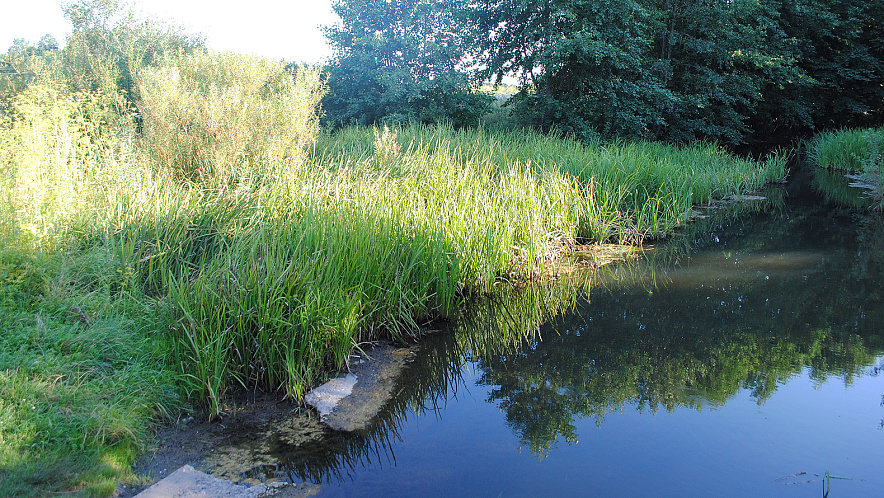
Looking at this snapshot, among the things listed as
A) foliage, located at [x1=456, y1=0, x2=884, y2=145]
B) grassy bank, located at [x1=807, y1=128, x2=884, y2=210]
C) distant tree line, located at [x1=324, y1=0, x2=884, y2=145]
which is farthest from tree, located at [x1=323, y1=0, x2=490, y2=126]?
grassy bank, located at [x1=807, y1=128, x2=884, y2=210]

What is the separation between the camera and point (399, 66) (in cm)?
1425

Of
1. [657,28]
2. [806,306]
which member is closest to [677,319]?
[806,306]

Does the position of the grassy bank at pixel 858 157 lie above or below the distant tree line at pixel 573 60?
A: below

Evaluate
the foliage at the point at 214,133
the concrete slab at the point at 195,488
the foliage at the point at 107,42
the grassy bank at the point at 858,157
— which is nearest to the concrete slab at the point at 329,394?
→ the concrete slab at the point at 195,488

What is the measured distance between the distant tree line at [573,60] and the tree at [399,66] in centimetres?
3

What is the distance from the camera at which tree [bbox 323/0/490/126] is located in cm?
1329

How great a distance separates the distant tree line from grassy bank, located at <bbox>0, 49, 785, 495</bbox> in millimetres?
7106

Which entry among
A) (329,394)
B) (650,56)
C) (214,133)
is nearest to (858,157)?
(650,56)

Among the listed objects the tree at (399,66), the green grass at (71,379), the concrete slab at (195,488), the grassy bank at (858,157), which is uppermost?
the tree at (399,66)

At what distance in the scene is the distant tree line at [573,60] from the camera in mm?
13148

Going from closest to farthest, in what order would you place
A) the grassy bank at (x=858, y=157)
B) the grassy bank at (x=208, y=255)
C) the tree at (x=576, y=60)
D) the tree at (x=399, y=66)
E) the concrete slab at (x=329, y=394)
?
the grassy bank at (x=208, y=255), the concrete slab at (x=329, y=394), the grassy bank at (x=858, y=157), the tree at (x=576, y=60), the tree at (x=399, y=66)

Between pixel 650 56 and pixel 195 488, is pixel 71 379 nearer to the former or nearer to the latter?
pixel 195 488

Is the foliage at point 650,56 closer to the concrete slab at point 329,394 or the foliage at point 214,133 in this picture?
the foliage at point 214,133

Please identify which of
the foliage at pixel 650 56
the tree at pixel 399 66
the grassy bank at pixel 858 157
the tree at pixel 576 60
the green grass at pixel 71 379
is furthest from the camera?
the tree at pixel 399 66
